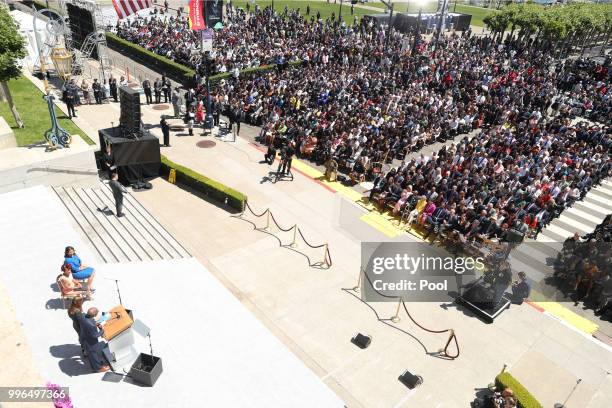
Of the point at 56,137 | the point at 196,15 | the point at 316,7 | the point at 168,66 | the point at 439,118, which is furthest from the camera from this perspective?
the point at 316,7

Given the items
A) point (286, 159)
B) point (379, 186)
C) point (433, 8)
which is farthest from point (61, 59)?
point (433, 8)

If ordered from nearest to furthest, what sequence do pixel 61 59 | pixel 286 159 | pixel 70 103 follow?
pixel 286 159, pixel 70 103, pixel 61 59

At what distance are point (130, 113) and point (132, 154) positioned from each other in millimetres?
1698

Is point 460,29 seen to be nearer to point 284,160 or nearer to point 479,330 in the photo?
point 284,160

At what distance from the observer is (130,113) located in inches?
693

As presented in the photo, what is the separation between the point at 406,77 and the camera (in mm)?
32250

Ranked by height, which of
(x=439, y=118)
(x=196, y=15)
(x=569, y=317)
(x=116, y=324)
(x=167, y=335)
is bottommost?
(x=569, y=317)

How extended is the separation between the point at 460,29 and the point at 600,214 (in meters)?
55.1

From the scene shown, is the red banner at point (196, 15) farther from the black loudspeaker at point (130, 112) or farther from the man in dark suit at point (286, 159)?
the man in dark suit at point (286, 159)

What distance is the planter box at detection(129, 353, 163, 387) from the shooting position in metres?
9.21

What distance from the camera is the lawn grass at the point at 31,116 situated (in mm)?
19078

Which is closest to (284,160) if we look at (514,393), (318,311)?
(318,311)

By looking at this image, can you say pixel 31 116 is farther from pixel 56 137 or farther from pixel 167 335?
pixel 167 335

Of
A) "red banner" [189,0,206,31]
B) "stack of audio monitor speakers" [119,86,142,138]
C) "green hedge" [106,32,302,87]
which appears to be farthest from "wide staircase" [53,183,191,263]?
"green hedge" [106,32,302,87]
